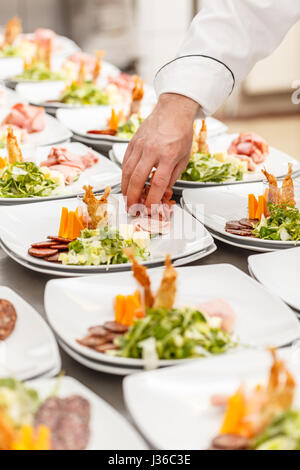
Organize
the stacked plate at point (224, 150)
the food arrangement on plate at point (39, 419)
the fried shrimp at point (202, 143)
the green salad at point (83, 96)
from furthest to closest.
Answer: the green salad at point (83, 96)
the fried shrimp at point (202, 143)
the stacked plate at point (224, 150)
the food arrangement on plate at point (39, 419)

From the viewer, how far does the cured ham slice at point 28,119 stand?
2783 millimetres

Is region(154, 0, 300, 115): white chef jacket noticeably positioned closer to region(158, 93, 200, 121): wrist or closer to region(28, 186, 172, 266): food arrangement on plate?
region(158, 93, 200, 121): wrist

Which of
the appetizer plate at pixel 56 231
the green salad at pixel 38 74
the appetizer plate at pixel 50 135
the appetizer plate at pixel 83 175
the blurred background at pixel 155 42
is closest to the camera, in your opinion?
the appetizer plate at pixel 56 231

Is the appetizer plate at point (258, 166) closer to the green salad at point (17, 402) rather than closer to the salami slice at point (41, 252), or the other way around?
the salami slice at point (41, 252)

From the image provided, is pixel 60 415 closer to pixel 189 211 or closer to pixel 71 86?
pixel 189 211

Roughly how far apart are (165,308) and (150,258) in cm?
→ 39

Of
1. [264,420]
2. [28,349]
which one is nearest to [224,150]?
[28,349]

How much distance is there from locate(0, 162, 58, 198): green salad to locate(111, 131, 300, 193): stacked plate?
14.5 inches

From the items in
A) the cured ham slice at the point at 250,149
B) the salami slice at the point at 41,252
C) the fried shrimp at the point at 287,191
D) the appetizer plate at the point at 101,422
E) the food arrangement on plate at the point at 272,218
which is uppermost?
the cured ham slice at the point at 250,149

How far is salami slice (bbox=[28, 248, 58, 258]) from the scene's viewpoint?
1646 mm

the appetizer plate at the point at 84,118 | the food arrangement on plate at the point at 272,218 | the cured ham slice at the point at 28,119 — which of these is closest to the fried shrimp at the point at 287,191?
the food arrangement on plate at the point at 272,218

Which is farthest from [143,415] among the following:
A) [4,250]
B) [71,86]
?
[71,86]

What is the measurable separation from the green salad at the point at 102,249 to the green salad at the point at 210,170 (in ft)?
1.91

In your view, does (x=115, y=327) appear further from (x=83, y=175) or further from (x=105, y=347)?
(x=83, y=175)
